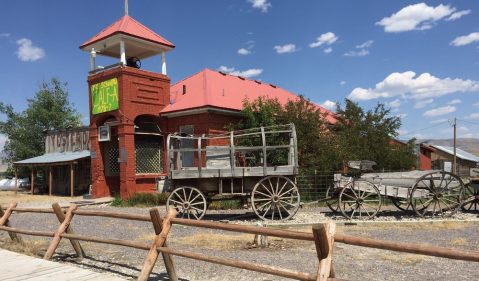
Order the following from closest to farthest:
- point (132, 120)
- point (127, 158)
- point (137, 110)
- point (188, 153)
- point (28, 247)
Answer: point (28, 247) < point (127, 158) < point (132, 120) < point (137, 110) < point (188, 153)

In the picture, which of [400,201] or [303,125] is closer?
[400,201]

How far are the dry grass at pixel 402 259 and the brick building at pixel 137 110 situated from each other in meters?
12.7

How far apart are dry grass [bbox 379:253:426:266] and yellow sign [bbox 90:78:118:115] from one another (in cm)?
1496

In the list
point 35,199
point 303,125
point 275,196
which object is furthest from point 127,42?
point 275,196

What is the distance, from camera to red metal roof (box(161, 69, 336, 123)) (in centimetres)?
2059

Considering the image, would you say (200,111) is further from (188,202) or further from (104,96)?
(188,202)

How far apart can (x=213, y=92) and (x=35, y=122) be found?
77.4 feet

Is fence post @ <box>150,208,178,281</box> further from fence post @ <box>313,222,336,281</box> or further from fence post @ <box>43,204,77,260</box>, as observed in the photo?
fence post @ <box>43,204,77,260</box>

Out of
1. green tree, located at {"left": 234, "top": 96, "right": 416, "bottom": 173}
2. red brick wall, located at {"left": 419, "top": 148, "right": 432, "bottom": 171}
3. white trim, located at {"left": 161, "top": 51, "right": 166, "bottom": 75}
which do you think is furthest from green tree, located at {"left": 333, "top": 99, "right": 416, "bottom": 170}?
red brick wall, located at {"left": 419, "top": 148, "right": 432, "bottom": 171}

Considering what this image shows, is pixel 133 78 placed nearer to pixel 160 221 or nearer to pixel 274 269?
pixel 160 221

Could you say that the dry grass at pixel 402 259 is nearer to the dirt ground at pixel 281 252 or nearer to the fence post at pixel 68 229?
the dirt ground at pixel 281 252

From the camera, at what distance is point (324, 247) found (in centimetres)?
462

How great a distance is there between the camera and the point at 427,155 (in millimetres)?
47375

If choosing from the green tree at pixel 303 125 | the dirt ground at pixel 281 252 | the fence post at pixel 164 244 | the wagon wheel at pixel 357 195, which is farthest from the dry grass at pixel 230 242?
the green tree at pixel 303 125
